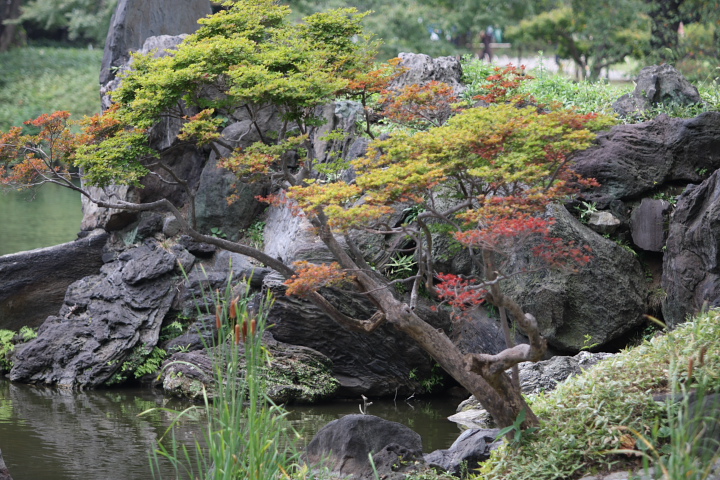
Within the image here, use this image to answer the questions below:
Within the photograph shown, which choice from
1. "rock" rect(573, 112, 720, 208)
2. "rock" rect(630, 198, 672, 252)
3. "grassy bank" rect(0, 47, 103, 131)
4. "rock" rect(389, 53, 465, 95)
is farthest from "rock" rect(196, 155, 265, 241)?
"grassy bank" rect(0, 47, 103, 131)

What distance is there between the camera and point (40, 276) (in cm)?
1071

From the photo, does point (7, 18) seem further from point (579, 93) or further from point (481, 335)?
point (481, 335)

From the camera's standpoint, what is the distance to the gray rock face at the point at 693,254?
23.5 ft

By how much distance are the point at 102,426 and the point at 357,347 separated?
2.87 m

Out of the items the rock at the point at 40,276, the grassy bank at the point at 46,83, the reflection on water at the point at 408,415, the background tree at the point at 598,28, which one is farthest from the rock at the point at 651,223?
the grassy bank at the point at 46,83

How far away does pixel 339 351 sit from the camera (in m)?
9.04

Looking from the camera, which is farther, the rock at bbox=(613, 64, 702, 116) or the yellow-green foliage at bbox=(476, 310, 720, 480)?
the rock at bbox=(613, 64, 702, 116)

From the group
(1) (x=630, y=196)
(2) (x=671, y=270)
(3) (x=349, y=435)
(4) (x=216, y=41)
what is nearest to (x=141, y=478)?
(3) (x=349, y=435)

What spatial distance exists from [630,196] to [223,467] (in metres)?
6.68

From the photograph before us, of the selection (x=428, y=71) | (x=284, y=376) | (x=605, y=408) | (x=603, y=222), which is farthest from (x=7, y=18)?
(x=605, y=408)

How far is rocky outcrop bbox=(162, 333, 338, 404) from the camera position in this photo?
869cm

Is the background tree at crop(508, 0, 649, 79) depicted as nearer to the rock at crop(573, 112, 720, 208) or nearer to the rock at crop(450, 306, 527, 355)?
the rock at crop(573, 112, 720, 208)

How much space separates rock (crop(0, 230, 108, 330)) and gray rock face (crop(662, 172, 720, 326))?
7.51 m

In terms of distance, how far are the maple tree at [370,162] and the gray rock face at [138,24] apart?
4.69 metres
